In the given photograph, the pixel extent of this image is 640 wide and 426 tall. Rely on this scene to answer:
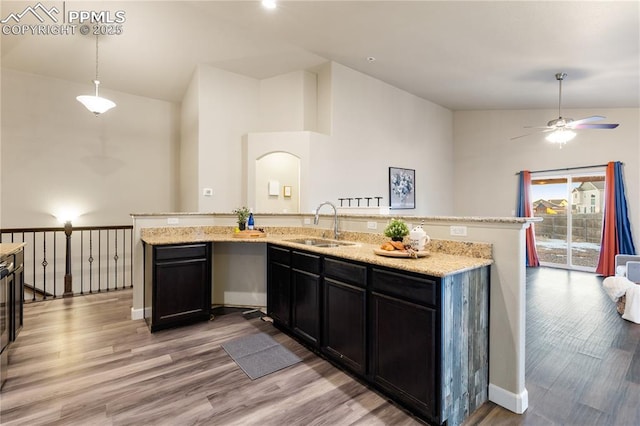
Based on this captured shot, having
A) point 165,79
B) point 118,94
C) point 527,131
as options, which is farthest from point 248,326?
point 527,131

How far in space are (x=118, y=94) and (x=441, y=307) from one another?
6521 mm

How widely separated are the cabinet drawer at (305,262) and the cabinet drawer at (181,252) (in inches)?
42.6

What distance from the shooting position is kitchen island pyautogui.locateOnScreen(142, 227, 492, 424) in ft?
5.61

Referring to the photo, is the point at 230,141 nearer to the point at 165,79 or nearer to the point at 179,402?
the point at 165,79

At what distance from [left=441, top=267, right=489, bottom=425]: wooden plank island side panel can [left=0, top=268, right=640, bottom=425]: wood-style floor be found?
0.52ft

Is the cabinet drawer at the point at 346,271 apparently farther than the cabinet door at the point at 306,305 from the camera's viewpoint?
No

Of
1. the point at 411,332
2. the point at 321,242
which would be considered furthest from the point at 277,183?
the point at 411,332

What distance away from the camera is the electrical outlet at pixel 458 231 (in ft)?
7.11

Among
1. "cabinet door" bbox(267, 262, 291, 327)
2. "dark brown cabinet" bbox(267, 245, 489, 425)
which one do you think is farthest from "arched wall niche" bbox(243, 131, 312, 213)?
"dark brown cabinet" bbox(267, 245, 489, 425)

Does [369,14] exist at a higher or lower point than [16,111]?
higher

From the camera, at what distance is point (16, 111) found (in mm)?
4777

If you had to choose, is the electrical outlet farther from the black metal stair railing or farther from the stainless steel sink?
the black metal stair railing

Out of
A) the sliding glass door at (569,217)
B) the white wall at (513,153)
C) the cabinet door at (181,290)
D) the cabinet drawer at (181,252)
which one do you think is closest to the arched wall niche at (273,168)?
the cabinet drawer at (181,252)

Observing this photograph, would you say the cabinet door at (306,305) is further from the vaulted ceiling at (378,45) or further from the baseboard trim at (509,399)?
the vaulted ceiling at (378,45)
